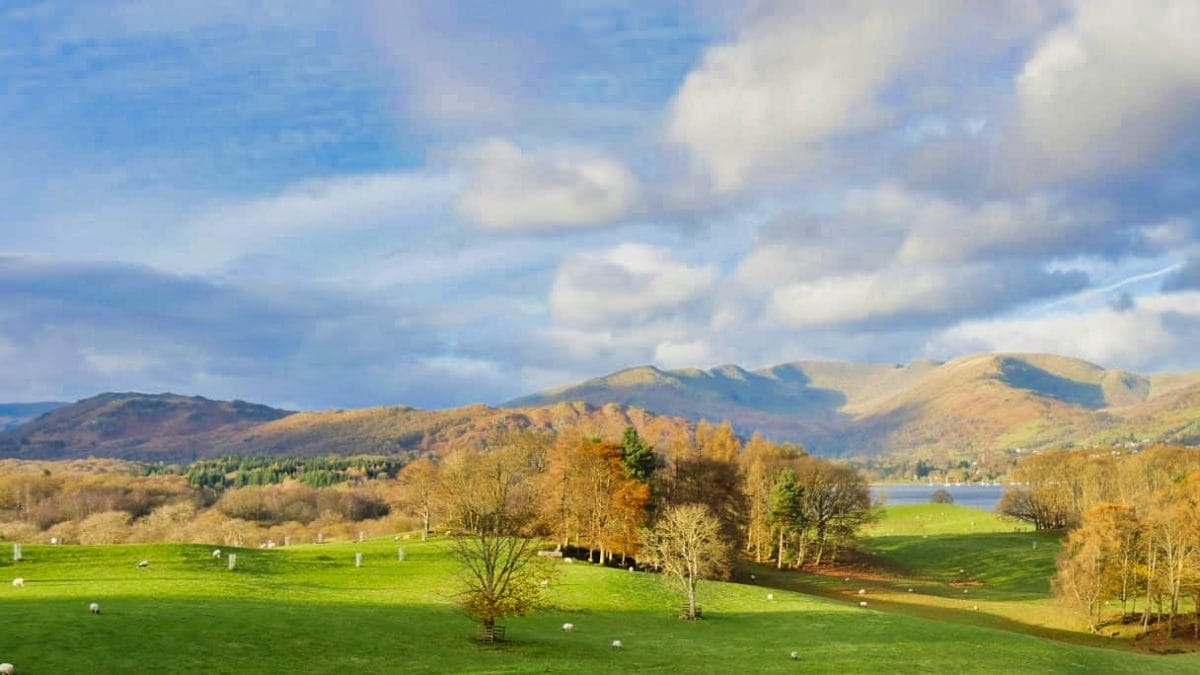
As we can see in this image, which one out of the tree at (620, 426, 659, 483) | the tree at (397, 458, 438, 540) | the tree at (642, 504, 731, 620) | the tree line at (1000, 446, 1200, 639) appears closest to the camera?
the tree at (642, 504, 731, 620)

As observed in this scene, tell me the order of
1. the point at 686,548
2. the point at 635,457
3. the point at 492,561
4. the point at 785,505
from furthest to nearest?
1. the point at 785,505
2. the point at 635,457
3. the point at 686,548
4. the point at 492,561

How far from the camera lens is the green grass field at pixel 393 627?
3114 cm

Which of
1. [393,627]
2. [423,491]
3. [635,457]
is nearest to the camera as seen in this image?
[393,627]

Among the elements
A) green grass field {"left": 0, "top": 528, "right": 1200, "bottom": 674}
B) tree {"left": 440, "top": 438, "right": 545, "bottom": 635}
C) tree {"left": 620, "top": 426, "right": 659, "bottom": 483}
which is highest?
tree {"left": 620, "top": 426, "right": 659, "bottom": 483}

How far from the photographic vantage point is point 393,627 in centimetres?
4081

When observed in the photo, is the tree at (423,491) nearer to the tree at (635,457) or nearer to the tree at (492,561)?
A: the tree at (635,457)

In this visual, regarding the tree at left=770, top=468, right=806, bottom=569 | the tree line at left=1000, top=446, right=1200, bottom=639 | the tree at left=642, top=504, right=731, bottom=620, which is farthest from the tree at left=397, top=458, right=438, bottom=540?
the tree line at left=1000, top=446, right=1200, bottom=639

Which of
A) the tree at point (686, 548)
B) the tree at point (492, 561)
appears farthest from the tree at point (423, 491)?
the tree at point (686, 548)

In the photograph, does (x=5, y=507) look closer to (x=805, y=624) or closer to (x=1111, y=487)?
(x=805, y=624)

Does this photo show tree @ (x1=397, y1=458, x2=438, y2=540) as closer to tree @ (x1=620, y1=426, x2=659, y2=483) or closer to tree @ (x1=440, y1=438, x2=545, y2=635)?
tree @ (x1=620, y1=426, x2=659, y2=483)

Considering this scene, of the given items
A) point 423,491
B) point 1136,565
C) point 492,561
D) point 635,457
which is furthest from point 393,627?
point 1136,565

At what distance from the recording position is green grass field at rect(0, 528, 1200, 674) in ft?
102

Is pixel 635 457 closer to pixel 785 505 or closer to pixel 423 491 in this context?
pixel 785 505

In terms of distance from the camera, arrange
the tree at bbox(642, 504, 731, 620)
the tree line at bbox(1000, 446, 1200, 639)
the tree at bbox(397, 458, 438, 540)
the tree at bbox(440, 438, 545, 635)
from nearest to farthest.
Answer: the tree at bbox(440, 438, 545, 635) → the tree at bbox(642, 504, 731, 620) → the tree line at bbox(1000, 446, 1200, 639) → the tree at bbox(397, 458, 438, 540)
